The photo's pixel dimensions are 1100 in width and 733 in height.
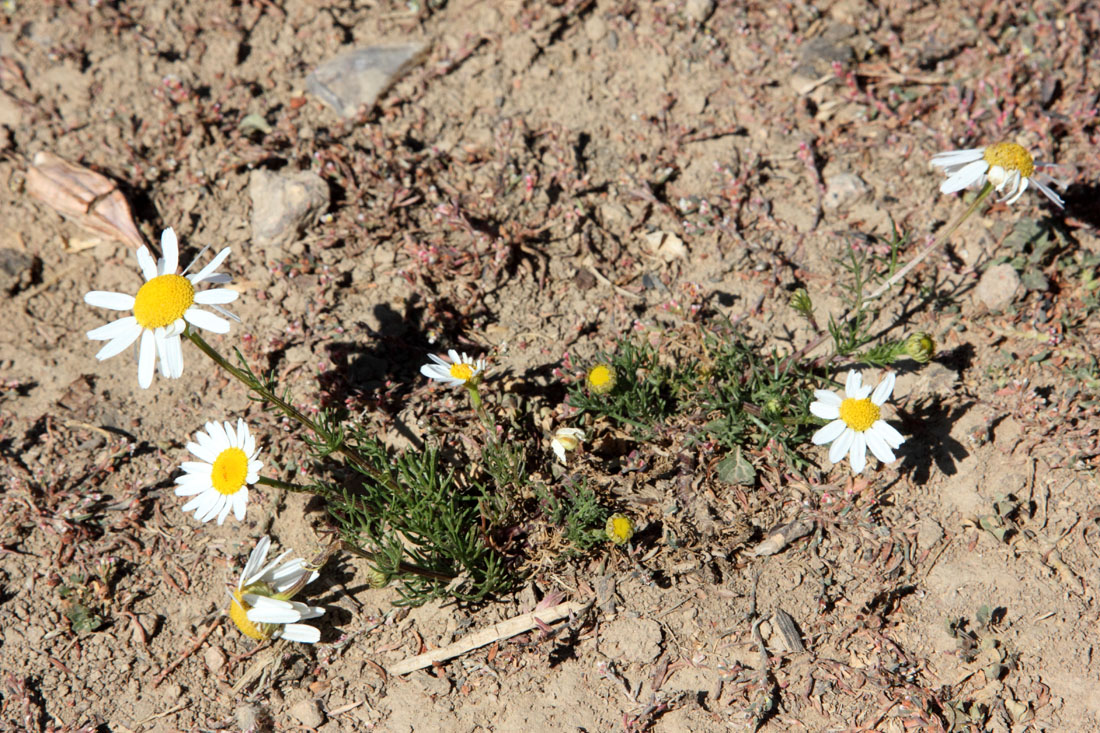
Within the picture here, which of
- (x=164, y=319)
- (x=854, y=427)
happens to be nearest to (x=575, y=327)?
(x=854, y=427)

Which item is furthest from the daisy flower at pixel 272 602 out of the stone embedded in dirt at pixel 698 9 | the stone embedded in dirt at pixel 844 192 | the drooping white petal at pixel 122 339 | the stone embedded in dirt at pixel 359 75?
the stone embedded in dirt at pixel 698 9

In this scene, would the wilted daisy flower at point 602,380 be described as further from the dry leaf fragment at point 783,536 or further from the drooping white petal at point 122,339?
the drooping white petal at point 122,339

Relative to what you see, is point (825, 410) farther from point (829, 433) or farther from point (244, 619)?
point (244, 619)

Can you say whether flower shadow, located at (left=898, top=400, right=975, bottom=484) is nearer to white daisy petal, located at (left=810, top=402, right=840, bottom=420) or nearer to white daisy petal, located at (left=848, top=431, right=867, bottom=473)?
white daisy petal, located at (left=848, top=431, right=867, bottom=473)

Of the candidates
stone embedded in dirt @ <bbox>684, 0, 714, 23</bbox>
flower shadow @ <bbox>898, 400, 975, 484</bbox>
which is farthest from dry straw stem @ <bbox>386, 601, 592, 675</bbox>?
stone embedded in dirt @ <bbox>684, 0, 714, 23</bbox>

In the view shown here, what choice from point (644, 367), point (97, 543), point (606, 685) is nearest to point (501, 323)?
point (644, 367)
